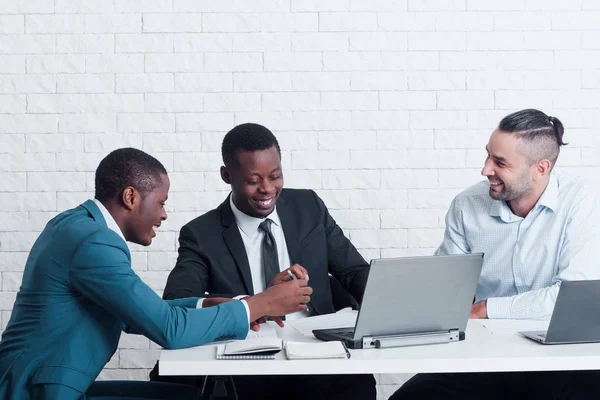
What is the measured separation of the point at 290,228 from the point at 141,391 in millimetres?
937

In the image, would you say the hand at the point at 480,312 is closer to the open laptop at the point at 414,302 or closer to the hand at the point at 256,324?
the open laptop at the point at 414,302

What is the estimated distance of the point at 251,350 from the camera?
2068mm

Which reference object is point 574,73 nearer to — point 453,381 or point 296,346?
point 453,381

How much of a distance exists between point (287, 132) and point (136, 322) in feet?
5.92

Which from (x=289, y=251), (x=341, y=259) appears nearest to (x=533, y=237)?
(x=341, y=259)

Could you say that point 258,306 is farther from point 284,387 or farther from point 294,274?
point 284,387

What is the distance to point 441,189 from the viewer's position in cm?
387

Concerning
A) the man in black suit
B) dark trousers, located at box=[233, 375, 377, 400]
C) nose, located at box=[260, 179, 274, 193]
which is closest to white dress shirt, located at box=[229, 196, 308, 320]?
the man in black suit

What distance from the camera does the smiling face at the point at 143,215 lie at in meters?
2.34

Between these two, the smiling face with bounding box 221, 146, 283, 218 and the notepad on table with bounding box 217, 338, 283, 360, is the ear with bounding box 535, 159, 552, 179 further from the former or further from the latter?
the notepad on table with bounding box 217, 338, 283, 360

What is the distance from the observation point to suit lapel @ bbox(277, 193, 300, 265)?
3.11 m

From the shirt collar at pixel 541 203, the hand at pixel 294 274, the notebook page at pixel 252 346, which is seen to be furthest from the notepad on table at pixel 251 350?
the shirt collar at pixel 541 203

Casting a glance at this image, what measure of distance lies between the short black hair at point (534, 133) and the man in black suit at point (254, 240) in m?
0.73

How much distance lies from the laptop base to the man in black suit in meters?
0.65
